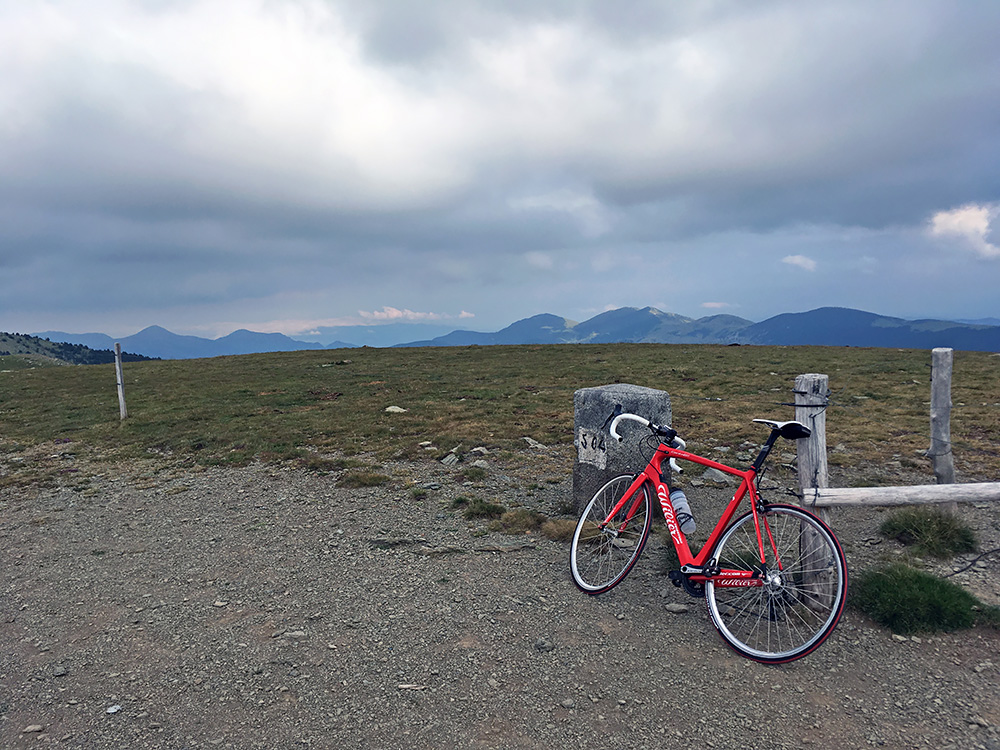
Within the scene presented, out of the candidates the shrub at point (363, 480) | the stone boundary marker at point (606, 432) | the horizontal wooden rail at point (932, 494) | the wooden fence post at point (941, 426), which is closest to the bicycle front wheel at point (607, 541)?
the stone boundary marker at point (606, 432)

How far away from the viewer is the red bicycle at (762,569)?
5.57 metres

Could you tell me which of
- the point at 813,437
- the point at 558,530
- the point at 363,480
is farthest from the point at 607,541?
the point at 363,480

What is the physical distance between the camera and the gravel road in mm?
4621

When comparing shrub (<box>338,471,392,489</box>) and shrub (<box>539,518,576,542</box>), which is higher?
shrub (<box>338,471,392,489</box>)

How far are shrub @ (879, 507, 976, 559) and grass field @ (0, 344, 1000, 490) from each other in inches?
97.4

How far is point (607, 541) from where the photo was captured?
7762mm

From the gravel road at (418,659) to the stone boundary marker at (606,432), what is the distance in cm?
162

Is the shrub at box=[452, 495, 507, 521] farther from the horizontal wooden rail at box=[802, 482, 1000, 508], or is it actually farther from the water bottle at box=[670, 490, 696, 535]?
the horizontal wooden rail at box=[802, 482, 1000, 508]

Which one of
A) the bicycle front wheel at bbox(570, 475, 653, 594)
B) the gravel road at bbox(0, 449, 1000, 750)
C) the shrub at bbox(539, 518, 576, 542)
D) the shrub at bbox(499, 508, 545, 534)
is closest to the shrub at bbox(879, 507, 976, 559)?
the gravel road at bbox(0, 449, 1000, 750)

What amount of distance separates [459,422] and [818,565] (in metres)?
13.5

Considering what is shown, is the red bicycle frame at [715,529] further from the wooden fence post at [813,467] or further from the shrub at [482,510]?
the shrub at [482,510]

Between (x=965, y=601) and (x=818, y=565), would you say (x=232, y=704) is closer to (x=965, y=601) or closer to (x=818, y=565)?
(x=818, y=565)

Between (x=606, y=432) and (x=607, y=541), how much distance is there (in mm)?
2019

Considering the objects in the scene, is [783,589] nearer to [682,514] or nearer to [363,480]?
[682,514]
